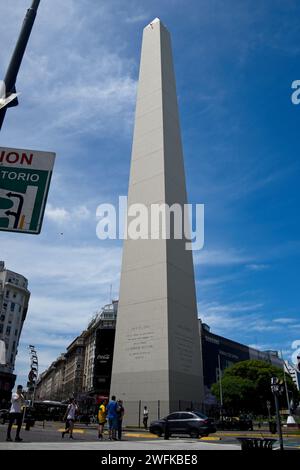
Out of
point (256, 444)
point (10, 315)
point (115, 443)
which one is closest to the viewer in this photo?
point (256, 444)

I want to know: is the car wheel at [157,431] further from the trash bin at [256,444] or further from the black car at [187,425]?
the trash bin at [256,444]

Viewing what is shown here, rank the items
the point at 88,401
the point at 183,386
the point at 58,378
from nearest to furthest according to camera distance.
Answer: the point at 183,386 < the point at 88,401 < the point at 58,378

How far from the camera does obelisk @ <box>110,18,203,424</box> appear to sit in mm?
24980

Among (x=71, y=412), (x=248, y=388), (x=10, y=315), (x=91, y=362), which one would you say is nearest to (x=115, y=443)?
(x=71, y=412)

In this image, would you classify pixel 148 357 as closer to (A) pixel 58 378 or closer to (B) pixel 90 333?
(B) pixel 90 333

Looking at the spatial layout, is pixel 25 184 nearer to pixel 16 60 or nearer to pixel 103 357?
pixel 16 60

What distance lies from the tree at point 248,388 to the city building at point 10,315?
3905 cm

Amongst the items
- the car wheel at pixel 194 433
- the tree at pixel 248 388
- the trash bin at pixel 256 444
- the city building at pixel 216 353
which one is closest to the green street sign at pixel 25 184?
the trash bin at pixel 256 444

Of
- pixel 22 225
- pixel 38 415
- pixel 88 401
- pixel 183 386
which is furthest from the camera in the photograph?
pixel 88 401

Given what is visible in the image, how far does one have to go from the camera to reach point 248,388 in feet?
218

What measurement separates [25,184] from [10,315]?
86.9 meters
